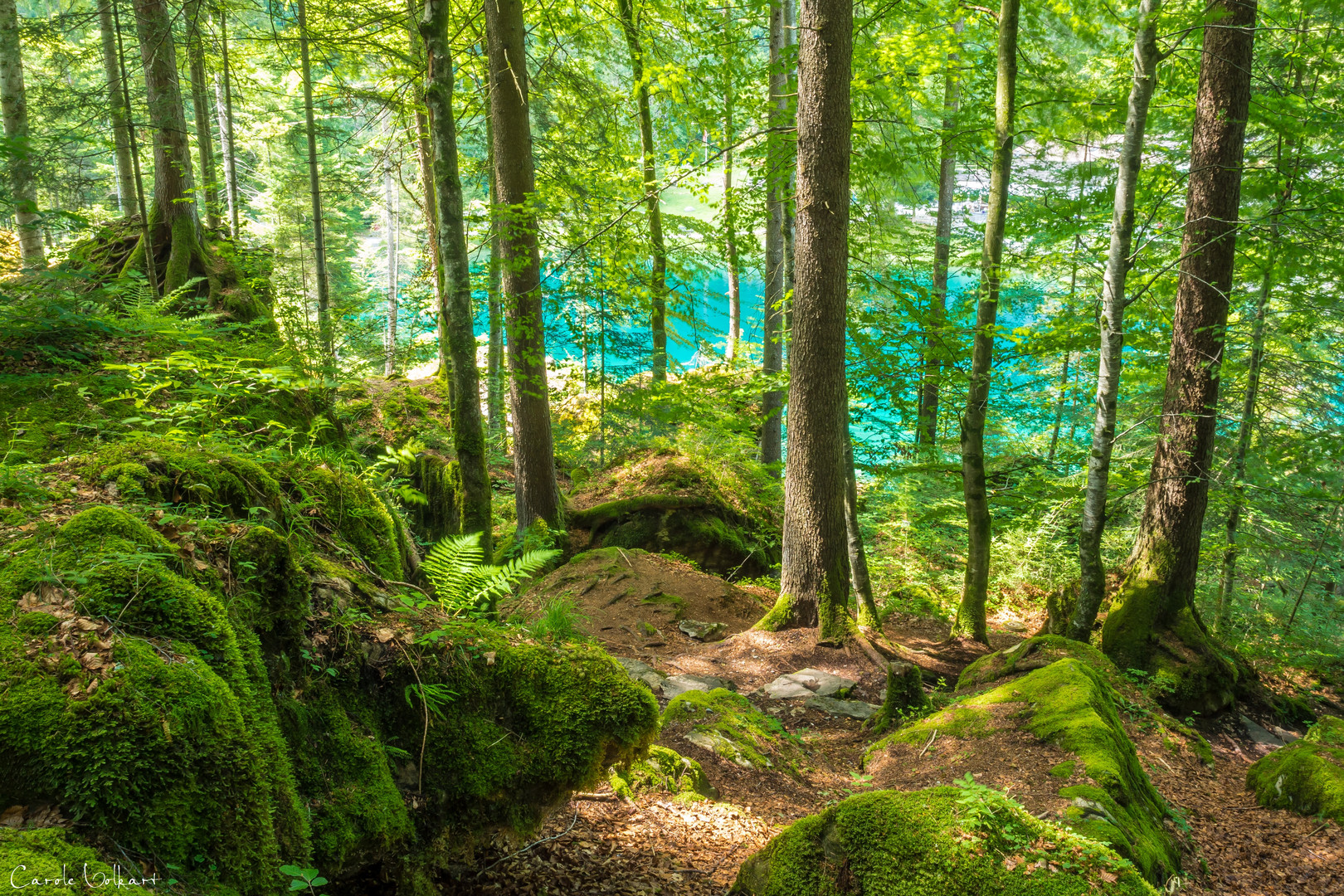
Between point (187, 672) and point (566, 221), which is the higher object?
point (566, 221)

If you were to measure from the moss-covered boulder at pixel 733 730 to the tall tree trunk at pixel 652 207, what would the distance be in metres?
5.42

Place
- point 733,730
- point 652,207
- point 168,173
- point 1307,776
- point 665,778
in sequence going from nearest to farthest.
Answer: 1. point 665,778
2. point 733,730
3. point 1307,776
4. point 168,173
5. point 652,207

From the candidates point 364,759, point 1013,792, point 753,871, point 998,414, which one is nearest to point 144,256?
point 364,759

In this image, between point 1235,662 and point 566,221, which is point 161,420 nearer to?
point 566,221

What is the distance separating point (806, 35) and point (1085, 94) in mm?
4402

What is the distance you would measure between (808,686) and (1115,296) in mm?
5248

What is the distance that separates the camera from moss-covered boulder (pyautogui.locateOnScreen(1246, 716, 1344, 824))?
5473 millimetres

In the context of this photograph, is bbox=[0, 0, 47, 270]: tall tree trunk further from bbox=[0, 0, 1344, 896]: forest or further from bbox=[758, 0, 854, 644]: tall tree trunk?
bbox=[758, 0, 854, 644]: tall tree trunk

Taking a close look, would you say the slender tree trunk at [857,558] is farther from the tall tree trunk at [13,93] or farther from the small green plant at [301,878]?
the tall tree trunk at [13,93]

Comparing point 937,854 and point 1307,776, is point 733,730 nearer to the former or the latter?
point 937,854

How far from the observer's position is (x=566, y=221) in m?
9.20

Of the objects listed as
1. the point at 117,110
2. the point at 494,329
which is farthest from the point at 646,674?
the point at 117,110

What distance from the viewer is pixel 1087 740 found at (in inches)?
179
